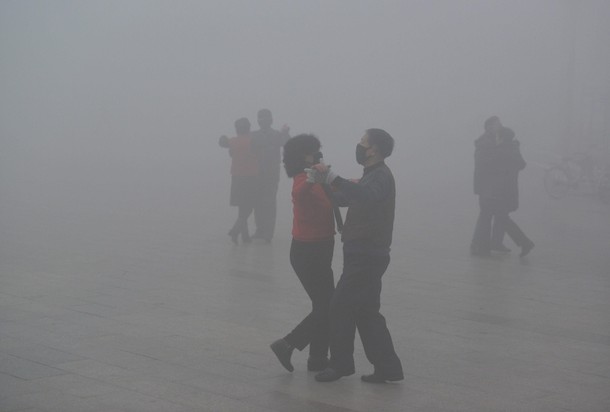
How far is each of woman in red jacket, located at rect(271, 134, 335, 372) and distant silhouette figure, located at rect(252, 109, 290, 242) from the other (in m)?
7.43

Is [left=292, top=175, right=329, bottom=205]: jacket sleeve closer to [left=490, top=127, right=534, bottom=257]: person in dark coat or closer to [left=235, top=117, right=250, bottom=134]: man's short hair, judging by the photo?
[left=490, top=127, right=534, bottom=257]: person in dark coat

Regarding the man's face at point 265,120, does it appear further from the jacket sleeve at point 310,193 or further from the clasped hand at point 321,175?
the clasped hand at point 321,175

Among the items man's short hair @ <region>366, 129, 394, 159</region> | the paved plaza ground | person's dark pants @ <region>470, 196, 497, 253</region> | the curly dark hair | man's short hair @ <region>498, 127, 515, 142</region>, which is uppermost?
man's short hair @ <region>498, 127, 515, 142</region>

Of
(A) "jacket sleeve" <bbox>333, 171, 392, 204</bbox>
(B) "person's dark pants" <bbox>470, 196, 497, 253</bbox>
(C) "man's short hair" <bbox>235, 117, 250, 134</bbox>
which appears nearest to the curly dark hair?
(A) "jacket sleeve" <bbox>333, 171, 392, 204</bbox>

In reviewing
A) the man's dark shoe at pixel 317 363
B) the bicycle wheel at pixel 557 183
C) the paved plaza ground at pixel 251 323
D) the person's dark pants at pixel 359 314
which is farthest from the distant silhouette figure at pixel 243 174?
the bicycle wheel at pixel 557 183

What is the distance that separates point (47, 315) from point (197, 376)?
88.0 inches

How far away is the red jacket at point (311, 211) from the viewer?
20.9ft

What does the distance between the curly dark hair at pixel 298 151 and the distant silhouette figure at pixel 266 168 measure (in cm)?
742

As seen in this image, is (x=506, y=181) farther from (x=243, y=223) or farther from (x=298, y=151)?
(x=298, y=151)

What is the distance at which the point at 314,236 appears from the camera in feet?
21.1

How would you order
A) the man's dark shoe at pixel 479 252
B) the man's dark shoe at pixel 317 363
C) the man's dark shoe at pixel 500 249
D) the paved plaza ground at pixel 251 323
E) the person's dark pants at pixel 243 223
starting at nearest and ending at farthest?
the paved plaza ground at pixel 251 323 < the man's dark shoe at pixel 317 363 < the man's dark shoe at pixel 479 252 < the man's dark shoe at pixel 500 249 < the person's dark pants at pixel 243 223

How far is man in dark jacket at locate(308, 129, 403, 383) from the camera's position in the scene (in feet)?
20.4

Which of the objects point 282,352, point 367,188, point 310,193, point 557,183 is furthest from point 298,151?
point 557,183

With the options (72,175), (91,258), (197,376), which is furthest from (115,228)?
(72,175)
